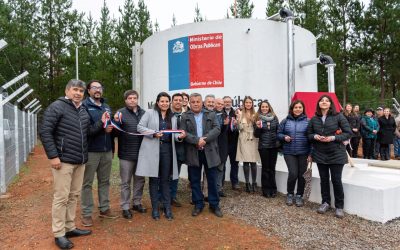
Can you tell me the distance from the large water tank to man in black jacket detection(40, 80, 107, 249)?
449 cm

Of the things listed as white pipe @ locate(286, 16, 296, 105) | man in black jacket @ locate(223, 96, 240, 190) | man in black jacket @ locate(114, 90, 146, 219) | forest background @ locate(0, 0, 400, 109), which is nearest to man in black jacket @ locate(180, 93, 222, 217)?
man in black jacket @ locate(114, 90, 146, 219)

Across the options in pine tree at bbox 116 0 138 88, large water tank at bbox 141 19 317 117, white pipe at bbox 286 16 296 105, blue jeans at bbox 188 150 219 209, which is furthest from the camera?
pine tree at bbox 116 0 138 88

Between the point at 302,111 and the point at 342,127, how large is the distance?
2.25 ft

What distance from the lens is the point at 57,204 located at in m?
3.68

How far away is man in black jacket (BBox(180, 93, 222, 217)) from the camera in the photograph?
15.5 feet

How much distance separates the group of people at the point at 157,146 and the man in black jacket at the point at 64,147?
1cm

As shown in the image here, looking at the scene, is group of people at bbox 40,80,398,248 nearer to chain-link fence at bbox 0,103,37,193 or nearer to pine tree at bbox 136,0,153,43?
chain-link fence at bbox 0,103,37,193

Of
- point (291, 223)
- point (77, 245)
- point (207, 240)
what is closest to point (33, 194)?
point (77, 245)

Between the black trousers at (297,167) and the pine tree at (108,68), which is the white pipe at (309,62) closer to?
the black trousers at (297,167)

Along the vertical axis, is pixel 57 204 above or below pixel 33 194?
above

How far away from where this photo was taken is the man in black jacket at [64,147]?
3598 millimetres

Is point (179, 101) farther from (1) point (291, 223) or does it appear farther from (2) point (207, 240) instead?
(1) point (291, 223)

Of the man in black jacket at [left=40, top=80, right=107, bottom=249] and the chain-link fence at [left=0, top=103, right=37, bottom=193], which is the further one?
the chain-link fence at [left=0, top=103, right=37, bottom=193]

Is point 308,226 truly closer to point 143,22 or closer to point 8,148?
point 8,148
